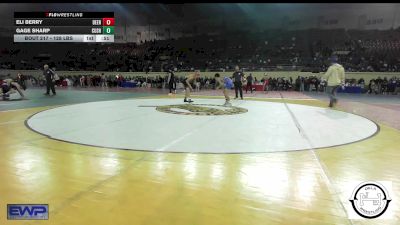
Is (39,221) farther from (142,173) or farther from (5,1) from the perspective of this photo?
(5,1)

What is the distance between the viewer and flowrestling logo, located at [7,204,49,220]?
8.55 feet

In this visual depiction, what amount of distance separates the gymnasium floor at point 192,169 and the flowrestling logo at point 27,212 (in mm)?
82

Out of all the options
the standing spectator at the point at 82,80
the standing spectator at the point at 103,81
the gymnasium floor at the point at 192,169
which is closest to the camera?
the gymnasium floor at the point at 192,169

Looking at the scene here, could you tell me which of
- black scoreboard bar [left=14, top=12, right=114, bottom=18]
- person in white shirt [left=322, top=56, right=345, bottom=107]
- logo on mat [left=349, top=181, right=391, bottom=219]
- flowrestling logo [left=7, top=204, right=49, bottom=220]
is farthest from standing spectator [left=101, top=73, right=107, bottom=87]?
logo on mat [left=349, top=181, right=391, bottom=219]

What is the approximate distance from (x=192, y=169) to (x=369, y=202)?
6.30 ft

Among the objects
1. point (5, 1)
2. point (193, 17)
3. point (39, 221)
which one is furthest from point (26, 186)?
point (193, 17)

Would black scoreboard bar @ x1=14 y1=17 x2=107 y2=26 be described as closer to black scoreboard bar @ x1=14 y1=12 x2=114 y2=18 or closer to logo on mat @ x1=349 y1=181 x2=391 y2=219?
black scoreboard bar @ x1=14 y1=12 x2=114 y2=18

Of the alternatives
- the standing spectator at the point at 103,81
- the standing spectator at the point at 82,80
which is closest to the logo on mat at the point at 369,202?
the standing spectator at the point at 103,81

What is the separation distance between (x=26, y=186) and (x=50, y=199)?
504 mm

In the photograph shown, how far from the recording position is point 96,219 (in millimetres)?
2613

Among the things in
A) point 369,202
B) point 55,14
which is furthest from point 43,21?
point 369,202
